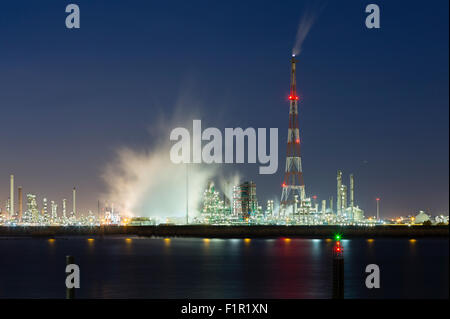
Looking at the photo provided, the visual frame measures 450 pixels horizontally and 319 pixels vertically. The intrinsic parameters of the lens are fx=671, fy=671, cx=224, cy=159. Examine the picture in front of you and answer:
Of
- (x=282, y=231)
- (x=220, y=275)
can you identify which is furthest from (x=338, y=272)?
(x=282, y=231)

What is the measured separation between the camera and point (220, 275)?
65.8 metres

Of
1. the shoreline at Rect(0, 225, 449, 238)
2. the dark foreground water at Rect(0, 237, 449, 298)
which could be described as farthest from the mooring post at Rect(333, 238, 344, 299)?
the shoreline at Rect(0, 225, 449, 238)

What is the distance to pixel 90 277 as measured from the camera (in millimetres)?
64250

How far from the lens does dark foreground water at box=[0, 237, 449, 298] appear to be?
52.0 m

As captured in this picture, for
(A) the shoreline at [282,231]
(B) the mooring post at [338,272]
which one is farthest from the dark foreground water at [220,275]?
(A) the shoreline at [282,231]

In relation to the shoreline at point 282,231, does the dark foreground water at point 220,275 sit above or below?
above

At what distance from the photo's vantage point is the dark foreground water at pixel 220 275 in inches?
2049

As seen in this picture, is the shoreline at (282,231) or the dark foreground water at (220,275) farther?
the shoreline at (282,231)

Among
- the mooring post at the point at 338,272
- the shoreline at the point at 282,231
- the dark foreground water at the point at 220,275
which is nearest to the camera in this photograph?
the mooring post at the point at 338,272

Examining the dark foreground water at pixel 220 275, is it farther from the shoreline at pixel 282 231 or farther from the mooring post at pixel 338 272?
the shoreline at pixel 282 231

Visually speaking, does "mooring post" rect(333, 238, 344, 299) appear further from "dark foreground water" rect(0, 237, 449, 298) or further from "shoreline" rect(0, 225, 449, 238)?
"shoreline" rect(0, 225, 449, 238)
